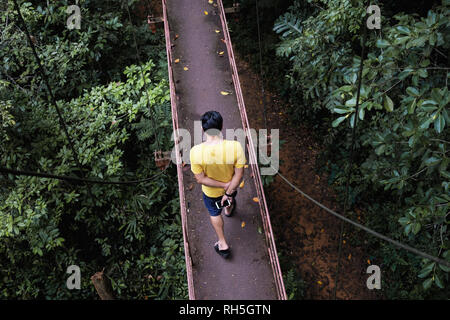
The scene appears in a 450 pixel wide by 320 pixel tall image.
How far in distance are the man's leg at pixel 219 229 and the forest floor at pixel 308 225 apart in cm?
218

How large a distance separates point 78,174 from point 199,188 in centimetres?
193

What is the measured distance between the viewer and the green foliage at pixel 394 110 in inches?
114

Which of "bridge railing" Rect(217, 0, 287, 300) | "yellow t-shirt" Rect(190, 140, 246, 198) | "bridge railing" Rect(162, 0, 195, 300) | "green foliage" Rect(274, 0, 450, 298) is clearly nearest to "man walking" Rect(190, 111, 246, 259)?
"yellow t-shirt" Rect(190, 140, 246, 198)

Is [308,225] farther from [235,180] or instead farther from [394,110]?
[235,180]

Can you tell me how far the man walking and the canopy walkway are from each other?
19.7 inches

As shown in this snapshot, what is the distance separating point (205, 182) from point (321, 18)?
2.57 m

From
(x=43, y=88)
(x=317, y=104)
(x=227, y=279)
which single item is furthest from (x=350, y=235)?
(x=43, y=88)

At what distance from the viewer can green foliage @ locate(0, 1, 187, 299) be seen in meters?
4.68

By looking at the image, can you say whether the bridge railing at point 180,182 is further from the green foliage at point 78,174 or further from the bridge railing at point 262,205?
the bridge railing at point 262,205

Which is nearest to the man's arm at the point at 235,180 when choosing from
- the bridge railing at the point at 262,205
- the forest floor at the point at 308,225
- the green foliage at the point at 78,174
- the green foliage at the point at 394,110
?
the bridge railing at the point at 262,205

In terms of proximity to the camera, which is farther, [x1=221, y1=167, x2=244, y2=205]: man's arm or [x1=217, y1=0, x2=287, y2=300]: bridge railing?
[x1=217, y1=0, x2=287, y2=300]: bridge railing

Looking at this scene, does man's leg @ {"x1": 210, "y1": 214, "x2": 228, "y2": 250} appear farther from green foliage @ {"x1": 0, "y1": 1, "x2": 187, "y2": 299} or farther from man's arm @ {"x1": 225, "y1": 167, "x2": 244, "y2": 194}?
green foliage @ {"x1": 0, "y1": 1, "x2": 187, "y2": 299}

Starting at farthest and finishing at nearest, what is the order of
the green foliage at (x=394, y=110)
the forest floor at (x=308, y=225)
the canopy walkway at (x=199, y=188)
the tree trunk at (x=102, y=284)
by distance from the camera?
the forest floor at (x=308, y=225) → the tree trunk at (x=102, y=284) → the canopy walkway at (x=199, y=188) → the green foliage at (x=394, y=110)

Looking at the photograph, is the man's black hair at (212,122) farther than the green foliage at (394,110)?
No
